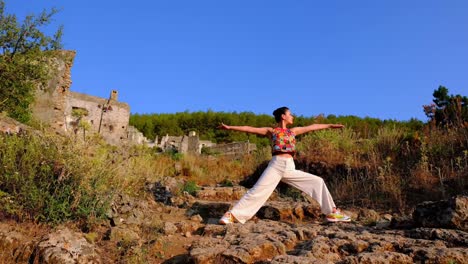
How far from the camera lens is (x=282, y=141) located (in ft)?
19.7

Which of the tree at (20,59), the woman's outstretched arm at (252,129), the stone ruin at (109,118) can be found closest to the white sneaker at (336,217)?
the woman's outstretched arm at (252,129)

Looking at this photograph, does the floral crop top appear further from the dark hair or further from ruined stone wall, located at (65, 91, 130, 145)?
ruined stone wall, located at (65, 91, 130, 145)

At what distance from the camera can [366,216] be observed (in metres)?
6.66

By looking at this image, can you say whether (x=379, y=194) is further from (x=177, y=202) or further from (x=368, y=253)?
(x=368, y=253)

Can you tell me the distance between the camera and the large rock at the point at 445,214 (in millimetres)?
4918

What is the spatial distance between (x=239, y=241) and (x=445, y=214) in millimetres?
2506

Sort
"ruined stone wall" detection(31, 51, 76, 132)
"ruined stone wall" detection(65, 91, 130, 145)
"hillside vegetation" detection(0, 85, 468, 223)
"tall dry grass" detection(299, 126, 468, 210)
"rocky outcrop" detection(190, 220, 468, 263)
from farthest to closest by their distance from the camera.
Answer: "ruined stone wall" detection(65, 91, 130, 145) → "ruined stone wall" detection(31, 51, 76, 132) → "tall dry grass" detection(299, 126, 468, 210) → "hillside vegetation" detection(0, 85, 468, 223) → "rocky outcrop" detection(190, 220, 468, 263)

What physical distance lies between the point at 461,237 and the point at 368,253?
46.9 inches

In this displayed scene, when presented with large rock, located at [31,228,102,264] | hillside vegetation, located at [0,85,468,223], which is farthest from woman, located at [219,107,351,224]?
large rock, located at [31,228,102,264]

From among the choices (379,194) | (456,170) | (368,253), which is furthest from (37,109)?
(368,253)

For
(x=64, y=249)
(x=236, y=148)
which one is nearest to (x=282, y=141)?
(x=64, y=249)

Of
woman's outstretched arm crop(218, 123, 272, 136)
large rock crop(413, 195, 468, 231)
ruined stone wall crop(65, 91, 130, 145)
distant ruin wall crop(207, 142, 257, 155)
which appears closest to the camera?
large rock crop(413, 195, 468, 231)

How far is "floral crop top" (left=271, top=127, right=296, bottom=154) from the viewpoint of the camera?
19.7 ft

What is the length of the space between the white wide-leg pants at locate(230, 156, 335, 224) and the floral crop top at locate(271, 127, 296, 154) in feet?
0.40
